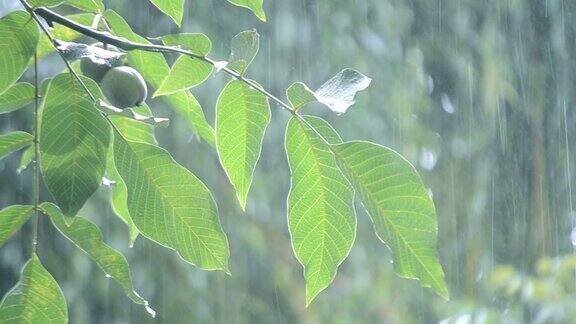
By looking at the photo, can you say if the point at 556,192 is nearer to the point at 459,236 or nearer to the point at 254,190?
the point at 459,236

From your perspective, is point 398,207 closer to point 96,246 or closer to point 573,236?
point 96,246

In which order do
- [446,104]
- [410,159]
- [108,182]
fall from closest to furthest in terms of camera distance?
[108,182] < [410,159] < [446,104]

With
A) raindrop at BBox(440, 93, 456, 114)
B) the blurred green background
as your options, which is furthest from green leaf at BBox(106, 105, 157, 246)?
raindrop at BBox(440, 93, 456, 114)

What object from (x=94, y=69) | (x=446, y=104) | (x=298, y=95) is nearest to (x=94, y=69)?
(x=94, y=69)

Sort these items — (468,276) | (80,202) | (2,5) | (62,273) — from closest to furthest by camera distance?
(80,202) < (2,5) < (62,273) < (468,276)

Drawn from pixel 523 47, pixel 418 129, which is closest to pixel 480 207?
pixel 418 129
